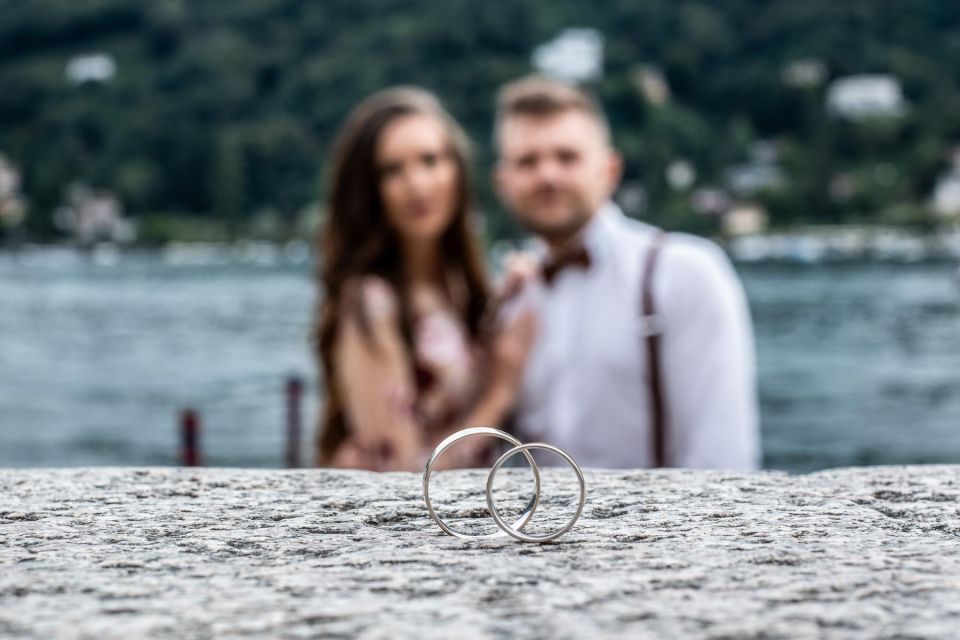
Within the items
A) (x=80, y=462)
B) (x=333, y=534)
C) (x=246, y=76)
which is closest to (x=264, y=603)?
(x=333, y=534)

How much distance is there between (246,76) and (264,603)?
500 ft

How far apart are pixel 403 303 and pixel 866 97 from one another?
150m

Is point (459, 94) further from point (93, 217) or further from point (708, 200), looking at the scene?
point (93, 217)

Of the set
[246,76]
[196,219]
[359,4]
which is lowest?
[196,219]

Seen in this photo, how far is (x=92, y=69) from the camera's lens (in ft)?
546

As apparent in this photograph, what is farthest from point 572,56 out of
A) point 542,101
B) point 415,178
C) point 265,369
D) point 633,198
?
point 415,178

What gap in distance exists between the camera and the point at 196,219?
156 metres

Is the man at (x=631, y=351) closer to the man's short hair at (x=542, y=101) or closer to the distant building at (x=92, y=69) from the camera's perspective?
the man's short hair at (x=542, y=101)

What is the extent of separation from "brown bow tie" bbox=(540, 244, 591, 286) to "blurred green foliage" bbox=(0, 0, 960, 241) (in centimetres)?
11755

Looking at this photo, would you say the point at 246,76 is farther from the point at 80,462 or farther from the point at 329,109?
the point at 80,462

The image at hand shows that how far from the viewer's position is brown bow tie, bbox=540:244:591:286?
509 centimetres

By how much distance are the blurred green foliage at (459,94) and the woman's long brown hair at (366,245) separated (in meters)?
117

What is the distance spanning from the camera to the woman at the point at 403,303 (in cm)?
517

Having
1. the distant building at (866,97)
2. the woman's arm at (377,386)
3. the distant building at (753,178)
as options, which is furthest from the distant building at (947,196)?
the woman's arm at (377,386)
